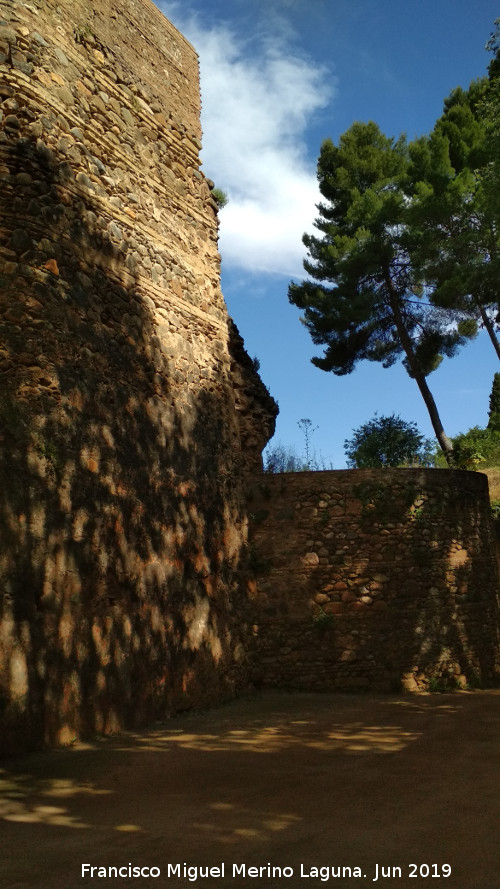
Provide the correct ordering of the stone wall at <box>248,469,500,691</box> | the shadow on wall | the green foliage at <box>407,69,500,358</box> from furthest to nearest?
1. the green foliage at <box>407,69,500,358</box>
2. the stone wall at <box>248,469,500,691</box>
3. the shadow on wall

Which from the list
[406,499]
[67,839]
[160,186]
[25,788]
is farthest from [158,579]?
[160,186]

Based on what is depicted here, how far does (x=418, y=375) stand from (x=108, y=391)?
15169 millimetres

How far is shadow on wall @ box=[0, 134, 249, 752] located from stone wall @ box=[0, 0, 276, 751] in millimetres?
18

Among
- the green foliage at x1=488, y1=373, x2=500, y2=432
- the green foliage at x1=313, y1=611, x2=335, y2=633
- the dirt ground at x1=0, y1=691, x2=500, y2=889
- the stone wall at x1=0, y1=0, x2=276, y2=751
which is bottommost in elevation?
the dirt ground at x1=0, y1=691, x2=500, y2=889

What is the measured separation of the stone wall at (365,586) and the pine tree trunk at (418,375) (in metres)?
10.00

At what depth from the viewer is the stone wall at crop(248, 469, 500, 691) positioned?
884 centimetres

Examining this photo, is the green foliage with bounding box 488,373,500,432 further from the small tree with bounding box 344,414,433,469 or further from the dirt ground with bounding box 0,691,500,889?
the dirt ground with bounding box 0,691,500,889

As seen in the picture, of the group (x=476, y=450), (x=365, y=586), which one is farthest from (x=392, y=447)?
(x=365, y=586)

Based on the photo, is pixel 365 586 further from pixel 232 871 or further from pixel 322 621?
pixel 232 871

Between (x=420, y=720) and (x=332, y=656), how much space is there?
7.91 ft

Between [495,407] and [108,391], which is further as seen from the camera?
[495,407]

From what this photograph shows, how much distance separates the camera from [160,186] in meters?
8.52

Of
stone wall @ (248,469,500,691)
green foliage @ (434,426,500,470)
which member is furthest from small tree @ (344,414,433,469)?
stone wall @ (248,469,500,691)

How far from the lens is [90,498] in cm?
609
